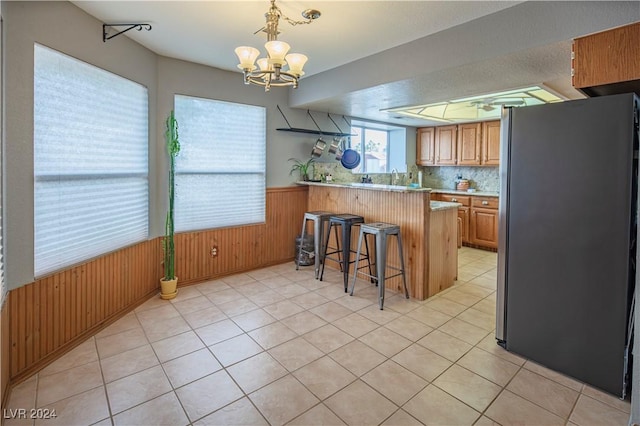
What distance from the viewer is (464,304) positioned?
329 centimetres

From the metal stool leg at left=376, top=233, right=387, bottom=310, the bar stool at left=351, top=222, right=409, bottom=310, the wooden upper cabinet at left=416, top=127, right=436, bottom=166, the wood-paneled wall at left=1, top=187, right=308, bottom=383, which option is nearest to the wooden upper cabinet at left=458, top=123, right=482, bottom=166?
the wooden upper cabinet at left=416, top=127, right=436, bottom=166

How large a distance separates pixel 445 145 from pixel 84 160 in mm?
5581

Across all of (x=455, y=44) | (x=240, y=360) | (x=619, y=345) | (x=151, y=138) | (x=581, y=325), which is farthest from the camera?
(x=151, y=138)

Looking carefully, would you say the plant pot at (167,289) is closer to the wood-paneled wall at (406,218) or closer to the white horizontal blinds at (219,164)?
the white horizontal blinds at (219,164)

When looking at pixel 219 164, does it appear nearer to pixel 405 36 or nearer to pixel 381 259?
pixel 381 259

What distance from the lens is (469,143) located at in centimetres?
584

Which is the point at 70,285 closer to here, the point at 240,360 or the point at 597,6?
the point at 240,360

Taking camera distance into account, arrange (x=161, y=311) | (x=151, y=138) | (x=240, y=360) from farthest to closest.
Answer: (x=151, y=138) → (x=161, y=311) → (x=240, y=360)

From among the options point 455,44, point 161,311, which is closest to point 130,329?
point 161,311

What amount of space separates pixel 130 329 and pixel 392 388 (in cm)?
211

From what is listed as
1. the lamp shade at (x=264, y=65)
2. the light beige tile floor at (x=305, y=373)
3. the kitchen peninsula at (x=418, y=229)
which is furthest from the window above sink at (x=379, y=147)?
the lamp shade at (x=264, y=65)

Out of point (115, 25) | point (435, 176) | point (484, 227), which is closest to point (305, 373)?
point (115, 25)

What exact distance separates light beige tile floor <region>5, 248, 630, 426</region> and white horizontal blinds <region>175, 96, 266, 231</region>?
1.14 meters

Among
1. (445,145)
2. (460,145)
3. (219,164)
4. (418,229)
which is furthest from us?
(445,145)
